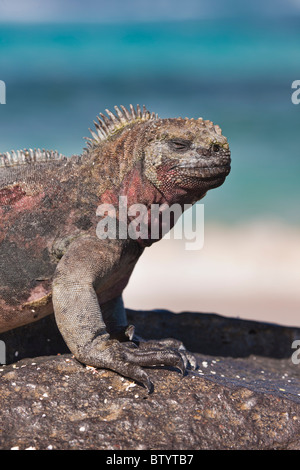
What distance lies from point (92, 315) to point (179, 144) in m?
1.41

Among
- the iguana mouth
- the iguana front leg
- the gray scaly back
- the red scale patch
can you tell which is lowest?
the iguana front leg

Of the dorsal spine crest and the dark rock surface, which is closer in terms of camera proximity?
the dark rock surface

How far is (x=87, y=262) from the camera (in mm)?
4242

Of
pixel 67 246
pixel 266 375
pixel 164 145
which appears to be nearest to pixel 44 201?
pixel 67 246

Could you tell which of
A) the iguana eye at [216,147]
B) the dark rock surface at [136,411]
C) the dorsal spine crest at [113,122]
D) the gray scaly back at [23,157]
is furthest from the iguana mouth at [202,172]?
the dark rock surface at [136,411]

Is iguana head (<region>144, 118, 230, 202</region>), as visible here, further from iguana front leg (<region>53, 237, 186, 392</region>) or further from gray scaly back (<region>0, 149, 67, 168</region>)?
gray scaly back (<region>0, 149, 67, 168</region>)

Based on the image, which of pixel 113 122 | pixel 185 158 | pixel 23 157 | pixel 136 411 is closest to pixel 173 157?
pixel 185 158

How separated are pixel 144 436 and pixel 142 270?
11.3 metres

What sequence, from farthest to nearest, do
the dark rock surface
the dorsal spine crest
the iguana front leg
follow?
the dorsal spine crest, the iguana front leg, the dark rock surface

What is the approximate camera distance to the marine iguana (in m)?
4.37

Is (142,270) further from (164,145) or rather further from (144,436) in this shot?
(144,436)

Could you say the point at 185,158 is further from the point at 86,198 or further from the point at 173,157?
the point at 86,198

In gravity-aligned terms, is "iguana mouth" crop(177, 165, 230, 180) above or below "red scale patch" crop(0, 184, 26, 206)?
above

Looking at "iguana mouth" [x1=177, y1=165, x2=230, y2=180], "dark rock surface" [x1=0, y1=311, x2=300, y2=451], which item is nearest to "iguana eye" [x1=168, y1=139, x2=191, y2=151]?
"iguana mouth" [x1=177, y1=165, x2=230, y2=180]
